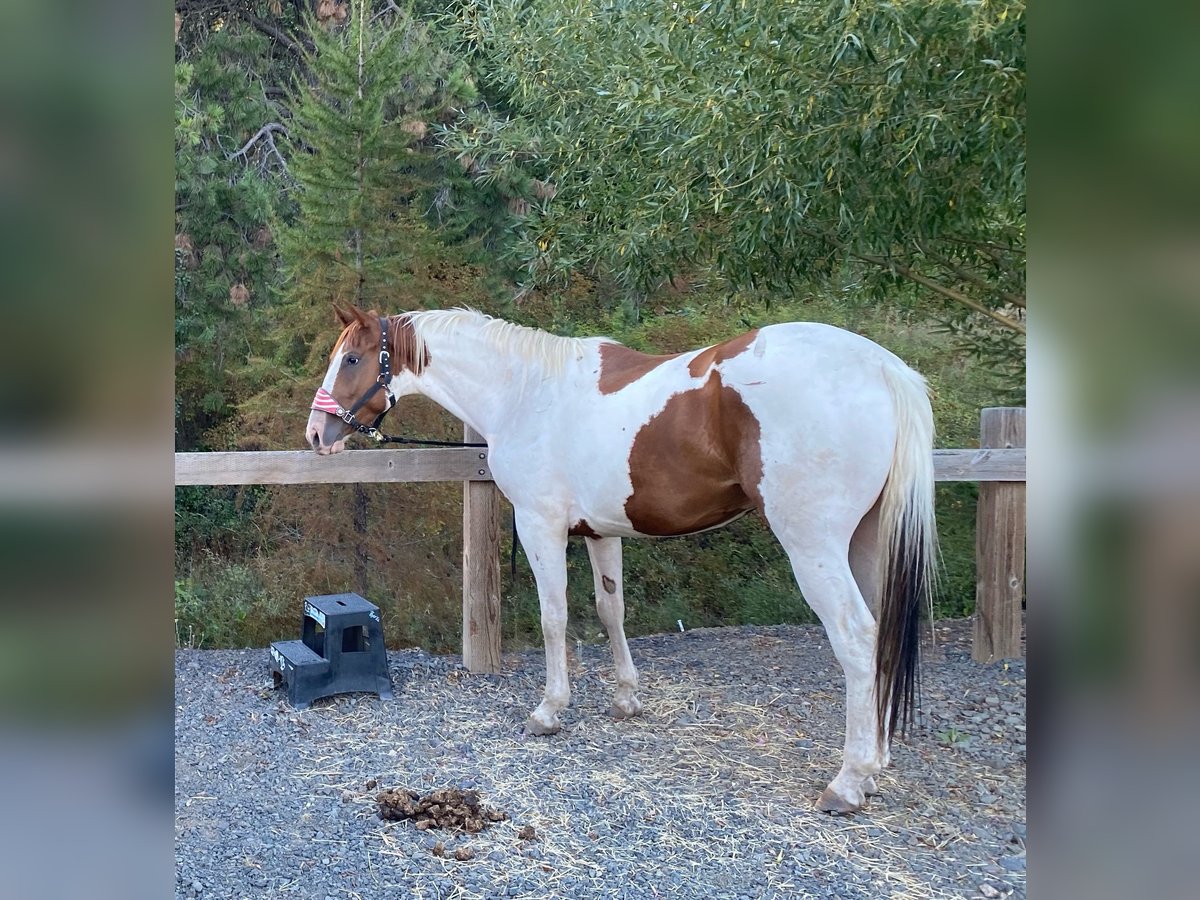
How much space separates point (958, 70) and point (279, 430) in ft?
18.2

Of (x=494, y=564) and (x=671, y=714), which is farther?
(x=494, y=564)

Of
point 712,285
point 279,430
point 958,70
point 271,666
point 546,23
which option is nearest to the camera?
point 958,70

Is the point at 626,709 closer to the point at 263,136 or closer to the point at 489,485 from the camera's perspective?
the point at 489,485

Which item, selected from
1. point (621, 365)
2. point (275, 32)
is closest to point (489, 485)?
point (621, 365)

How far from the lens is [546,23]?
4.98 meters

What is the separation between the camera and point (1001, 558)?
441 cm

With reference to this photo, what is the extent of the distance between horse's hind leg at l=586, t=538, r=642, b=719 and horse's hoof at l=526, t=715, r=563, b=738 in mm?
358

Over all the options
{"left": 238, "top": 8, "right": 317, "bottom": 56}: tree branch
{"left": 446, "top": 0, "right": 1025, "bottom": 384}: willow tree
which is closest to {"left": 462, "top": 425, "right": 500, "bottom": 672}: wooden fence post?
{"left": 446, "top": 0, "right": 1025, "bottom": 384}: willow tree

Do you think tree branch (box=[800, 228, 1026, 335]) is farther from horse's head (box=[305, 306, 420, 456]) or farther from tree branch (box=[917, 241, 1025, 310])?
horse's head (box=[305, 306, 420, 456])

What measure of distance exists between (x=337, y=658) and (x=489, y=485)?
1116 millimetres

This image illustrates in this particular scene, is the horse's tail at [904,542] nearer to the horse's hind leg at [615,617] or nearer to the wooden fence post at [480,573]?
the horse's hind leg at [615,617]

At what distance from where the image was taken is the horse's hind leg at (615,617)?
3.97 meters
